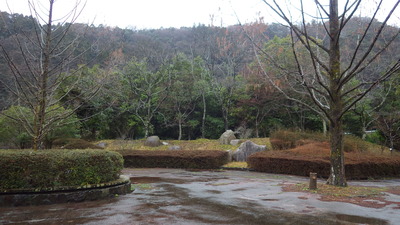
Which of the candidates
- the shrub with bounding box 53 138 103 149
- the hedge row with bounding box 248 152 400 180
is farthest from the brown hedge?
the shrub with bounding box 53 138 103 149

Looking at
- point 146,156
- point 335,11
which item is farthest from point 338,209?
point 146,156

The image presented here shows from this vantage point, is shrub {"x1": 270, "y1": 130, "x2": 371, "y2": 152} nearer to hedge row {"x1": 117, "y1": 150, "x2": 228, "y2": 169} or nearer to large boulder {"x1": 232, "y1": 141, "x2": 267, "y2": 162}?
large boulder {"x1": 232, "y1": 141, "x2": 267, "y2": 162}

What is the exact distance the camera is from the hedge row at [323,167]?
44.8 ft

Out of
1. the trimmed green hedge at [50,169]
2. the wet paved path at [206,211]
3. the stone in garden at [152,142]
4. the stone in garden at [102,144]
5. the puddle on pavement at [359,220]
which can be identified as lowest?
the stone in garden at [102,144]

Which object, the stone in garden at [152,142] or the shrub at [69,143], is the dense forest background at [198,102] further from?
the shrub at [69,143]

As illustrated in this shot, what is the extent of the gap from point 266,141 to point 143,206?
1770 cm

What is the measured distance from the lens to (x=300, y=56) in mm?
25125

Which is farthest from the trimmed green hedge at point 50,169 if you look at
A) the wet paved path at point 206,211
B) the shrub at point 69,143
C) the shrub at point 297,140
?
the shrub at point 69,143

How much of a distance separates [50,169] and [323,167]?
11315 millimetres

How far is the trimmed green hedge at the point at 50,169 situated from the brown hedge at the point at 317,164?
9.66 meters

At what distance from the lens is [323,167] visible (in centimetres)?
1384

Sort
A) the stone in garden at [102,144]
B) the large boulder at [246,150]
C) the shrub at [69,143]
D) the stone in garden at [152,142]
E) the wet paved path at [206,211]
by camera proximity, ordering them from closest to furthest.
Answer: the wet paved path at [206,211] < the large boulder at [246,150] < the shrub at [69,143] < the stone in garden at [152,142] < the stone in garden at [102,144]

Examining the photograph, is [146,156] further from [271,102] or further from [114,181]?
[271,102]

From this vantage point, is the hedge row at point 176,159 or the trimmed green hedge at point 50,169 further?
the hedge row at point 176,159
